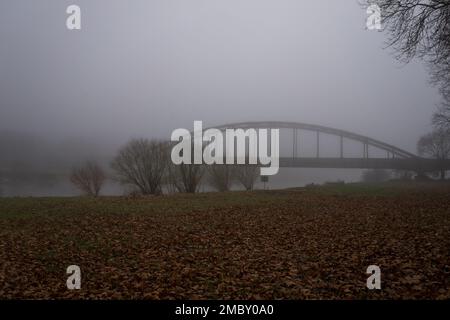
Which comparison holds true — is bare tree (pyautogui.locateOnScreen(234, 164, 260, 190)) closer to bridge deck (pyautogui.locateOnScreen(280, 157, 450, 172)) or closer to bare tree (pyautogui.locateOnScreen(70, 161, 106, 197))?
bare tree (pyautogui.locateOnScreen(70, 161, 106, 197))

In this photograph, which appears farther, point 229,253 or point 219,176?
point 219,176

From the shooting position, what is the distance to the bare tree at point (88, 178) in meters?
50.3

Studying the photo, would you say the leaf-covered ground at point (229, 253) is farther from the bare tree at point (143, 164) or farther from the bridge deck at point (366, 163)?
the bridge deck at point (366, 163)

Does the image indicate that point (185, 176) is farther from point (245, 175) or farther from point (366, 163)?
point (366, 163)

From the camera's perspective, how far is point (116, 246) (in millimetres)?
10875

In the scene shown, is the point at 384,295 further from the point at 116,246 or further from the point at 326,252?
the point at 116,246

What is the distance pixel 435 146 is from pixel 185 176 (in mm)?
66171

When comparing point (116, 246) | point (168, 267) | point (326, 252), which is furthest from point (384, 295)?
point (116, 246)

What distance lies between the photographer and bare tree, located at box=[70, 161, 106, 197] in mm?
50344

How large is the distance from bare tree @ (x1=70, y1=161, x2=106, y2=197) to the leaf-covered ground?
114 ft

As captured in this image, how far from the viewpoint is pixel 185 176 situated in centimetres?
3631

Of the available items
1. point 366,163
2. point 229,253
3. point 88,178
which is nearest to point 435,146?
point 366,163

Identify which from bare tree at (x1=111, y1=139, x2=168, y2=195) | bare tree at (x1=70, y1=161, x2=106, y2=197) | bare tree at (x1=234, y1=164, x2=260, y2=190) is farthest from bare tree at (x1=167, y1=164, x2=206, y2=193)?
bare tree at (x1=70, y1=161, x2=106, y2=197)
